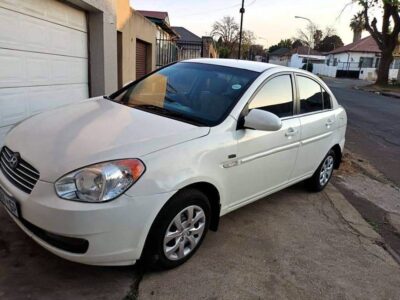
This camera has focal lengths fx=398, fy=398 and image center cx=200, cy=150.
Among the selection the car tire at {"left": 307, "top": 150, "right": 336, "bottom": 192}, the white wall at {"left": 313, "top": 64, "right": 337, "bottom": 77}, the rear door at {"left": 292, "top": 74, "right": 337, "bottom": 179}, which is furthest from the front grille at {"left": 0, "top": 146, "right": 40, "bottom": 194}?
the white wall at {"left": 313, "top": 64, "right": 337, "bottom": 77}

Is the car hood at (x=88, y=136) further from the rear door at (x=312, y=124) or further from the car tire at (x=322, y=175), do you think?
the car tire at (x=322, y=175)

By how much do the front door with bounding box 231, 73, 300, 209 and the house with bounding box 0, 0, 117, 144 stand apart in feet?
11.1

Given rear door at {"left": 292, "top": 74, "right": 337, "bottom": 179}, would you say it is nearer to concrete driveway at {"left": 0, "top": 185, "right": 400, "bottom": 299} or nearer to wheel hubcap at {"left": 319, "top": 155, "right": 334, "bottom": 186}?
wheel hubcap at {"left": 319, "top": 155, "right": 334, "bottom": 186}

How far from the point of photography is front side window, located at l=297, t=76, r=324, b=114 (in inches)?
181

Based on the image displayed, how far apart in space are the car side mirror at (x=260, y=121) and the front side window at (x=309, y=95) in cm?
123

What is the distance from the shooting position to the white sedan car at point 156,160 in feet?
8.55

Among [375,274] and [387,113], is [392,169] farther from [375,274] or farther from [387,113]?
[387,113]

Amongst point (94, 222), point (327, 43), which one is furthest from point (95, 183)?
point (327, 43)

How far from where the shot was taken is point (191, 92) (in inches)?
153

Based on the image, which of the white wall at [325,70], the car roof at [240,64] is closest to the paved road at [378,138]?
the car roof at [240,64]

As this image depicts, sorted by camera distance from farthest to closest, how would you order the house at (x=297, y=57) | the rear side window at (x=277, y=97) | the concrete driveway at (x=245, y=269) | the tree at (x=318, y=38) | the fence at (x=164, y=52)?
the tree at (x=318, y=38) → the house at (x=297, y=57) → the fence at (x=164, y=52) → the rear side window at (x=277, y=97) → the concrete driveway at (x=245, y=269)

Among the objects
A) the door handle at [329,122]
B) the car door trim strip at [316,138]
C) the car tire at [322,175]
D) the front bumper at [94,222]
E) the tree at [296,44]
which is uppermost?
the tree at [296,44]

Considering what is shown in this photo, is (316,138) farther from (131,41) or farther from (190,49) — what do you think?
(190,49)

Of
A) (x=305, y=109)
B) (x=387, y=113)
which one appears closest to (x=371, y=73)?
(x=387, y=113)
